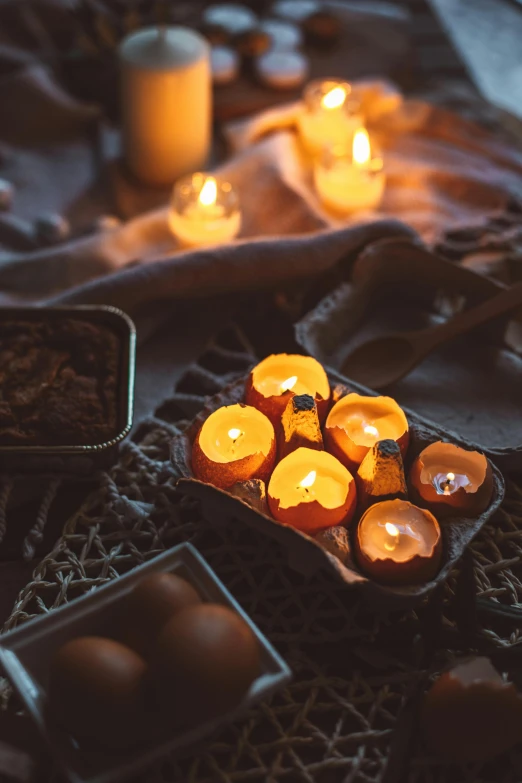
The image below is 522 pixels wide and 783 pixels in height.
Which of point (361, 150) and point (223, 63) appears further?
point (223, 63)

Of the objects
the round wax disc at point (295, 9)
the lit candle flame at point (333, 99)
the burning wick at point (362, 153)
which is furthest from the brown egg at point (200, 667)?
the round wax disc at point (295, 9)

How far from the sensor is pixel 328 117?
1022 millimetres

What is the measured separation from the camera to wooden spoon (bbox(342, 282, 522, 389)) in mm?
733

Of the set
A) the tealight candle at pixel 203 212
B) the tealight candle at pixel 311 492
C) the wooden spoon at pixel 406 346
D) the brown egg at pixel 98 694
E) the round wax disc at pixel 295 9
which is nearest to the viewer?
the brown egg at pixel 98 694

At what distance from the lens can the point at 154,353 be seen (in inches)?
31.7

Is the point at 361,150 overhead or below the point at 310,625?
overhead

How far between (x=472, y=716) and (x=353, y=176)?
64 centimetres

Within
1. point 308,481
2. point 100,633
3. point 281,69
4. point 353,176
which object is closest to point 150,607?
point 100,633

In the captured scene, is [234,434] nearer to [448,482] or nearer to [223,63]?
[448,482]

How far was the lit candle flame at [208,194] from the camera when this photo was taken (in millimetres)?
906

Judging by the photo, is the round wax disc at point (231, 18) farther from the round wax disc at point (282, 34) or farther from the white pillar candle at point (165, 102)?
the white pillar candle at point (165, 102)

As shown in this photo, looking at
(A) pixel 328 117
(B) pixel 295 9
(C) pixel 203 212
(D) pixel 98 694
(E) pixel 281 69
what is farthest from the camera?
(B) pixel 295 9

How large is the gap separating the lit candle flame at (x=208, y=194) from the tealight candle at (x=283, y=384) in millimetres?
301

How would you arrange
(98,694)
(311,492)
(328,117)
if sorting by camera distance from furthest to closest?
1. (328,117)
2. (311,492)
3. (98,694)
